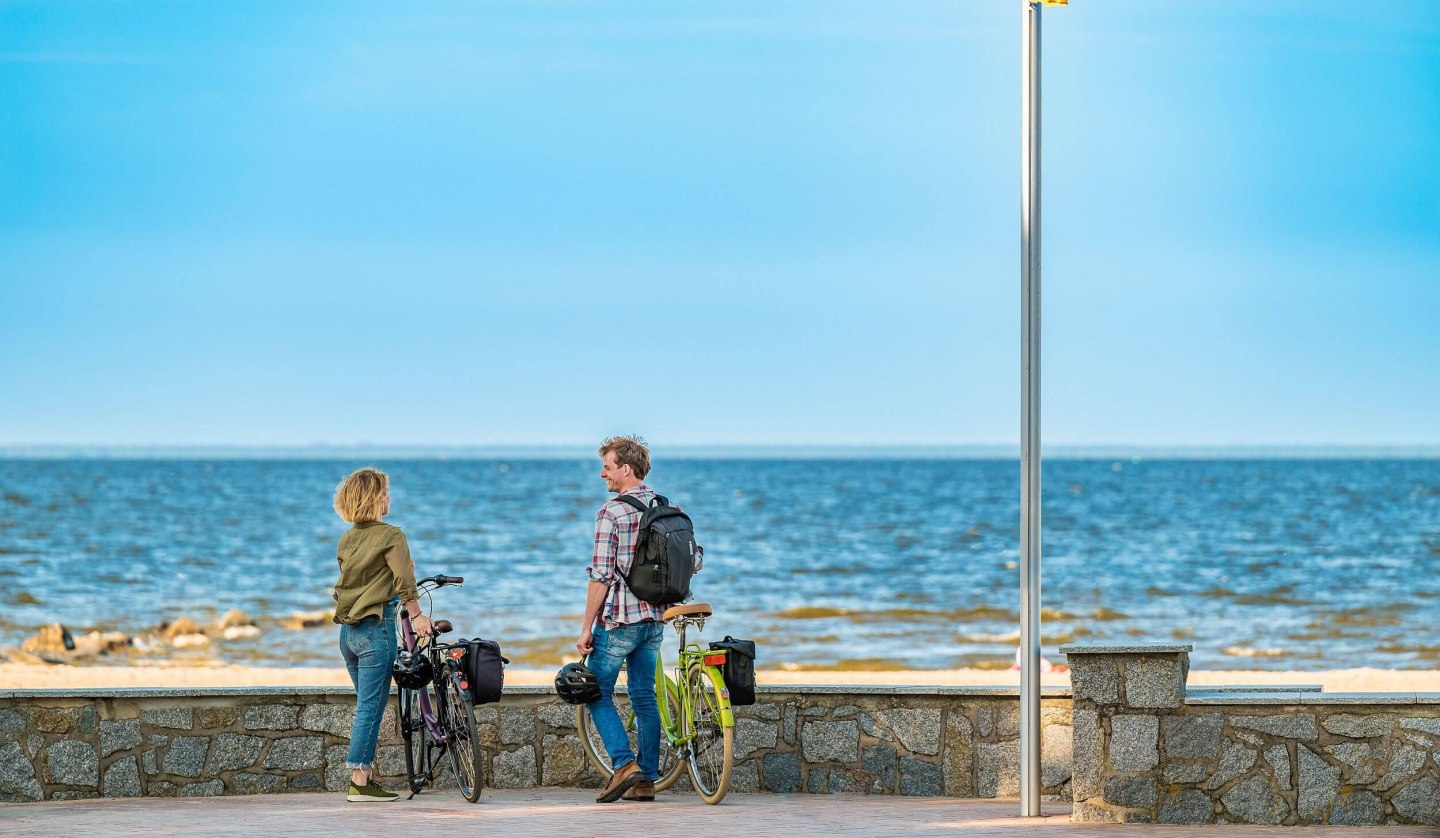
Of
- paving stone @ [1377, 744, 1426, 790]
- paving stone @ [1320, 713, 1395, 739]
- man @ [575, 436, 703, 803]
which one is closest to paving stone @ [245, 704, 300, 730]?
man @ [575, 436, 703, 803]

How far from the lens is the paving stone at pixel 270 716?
893cm

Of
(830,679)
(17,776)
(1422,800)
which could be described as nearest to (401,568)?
(17,776)

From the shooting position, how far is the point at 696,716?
8312 mm

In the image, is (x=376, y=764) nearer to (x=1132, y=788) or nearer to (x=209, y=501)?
(x=1132, y=788)

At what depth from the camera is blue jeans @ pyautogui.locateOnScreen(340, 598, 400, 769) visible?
27.1 feet

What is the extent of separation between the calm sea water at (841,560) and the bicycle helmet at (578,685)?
42.0 feet

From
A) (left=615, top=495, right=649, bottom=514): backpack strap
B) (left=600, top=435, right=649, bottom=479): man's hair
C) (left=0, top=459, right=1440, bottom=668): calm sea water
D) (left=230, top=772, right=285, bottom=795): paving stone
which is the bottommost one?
(left=0, top=459, right=1440, bottom=668): calm sea water

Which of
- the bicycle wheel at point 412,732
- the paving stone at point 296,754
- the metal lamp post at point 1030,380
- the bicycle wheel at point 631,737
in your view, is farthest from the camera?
the paving stone at point 296,754

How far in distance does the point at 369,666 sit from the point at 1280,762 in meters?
4.20

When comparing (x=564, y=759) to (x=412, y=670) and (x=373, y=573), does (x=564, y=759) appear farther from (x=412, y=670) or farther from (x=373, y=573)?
(x=373, y=573)

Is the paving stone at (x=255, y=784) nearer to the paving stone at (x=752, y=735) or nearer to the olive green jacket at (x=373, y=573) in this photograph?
the olive green jacket at (x=373, y=573)

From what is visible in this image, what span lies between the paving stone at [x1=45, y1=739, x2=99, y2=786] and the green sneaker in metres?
1.45

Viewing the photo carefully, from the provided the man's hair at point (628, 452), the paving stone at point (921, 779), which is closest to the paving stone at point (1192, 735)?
the paving stone at point (921, 779)

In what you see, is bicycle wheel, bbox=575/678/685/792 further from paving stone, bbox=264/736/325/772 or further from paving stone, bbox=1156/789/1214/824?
paving stone, bbox=1156/789/1214/824
